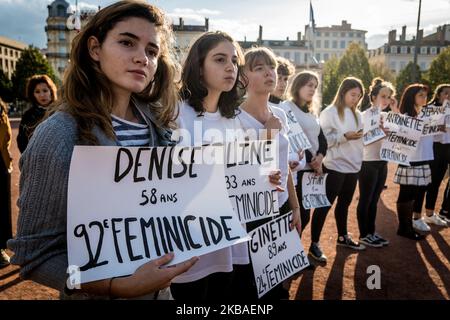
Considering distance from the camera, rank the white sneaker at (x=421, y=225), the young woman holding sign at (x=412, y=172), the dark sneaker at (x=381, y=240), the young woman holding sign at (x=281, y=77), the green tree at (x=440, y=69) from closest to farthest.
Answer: the young woman holding sign at (x=281, y=77) < the dark sneaker at (x=381, y=240) < the young woman holding sign at (x=412, y=172) < the white sneaker at (x=421, y=225) < the green tree at (x=440, y=69)

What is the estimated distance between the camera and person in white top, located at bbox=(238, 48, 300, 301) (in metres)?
2.61

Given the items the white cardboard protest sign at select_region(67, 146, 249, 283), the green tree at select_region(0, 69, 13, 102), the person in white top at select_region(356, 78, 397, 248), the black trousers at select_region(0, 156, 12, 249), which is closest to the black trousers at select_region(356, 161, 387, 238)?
the person in white top at select_region(356, 78, 397, 248)

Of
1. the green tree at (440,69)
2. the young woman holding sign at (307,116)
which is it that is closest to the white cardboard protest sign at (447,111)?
the young woman holding sign at (307,116)

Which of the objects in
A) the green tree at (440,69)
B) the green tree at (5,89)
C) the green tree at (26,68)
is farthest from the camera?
the green tree at (5,89)

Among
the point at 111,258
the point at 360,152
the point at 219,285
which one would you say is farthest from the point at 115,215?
the point at 360,152

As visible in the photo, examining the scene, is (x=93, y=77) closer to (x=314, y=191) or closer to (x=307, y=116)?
(x=307, y=116)

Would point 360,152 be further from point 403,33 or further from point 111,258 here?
point 403,33

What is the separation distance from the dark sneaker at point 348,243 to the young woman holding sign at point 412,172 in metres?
0.94

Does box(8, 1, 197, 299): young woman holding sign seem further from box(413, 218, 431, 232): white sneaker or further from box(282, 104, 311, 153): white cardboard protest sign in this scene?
box(413, 218, 431, 232): white sneaker

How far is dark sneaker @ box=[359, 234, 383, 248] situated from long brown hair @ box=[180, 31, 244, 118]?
3394 mm

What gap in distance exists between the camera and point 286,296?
3182 millimetres

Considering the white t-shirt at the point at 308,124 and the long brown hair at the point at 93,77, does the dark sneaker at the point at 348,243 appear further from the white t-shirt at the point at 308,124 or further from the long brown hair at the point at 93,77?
the long brown hair at the point at 93,77

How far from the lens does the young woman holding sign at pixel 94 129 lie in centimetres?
120
